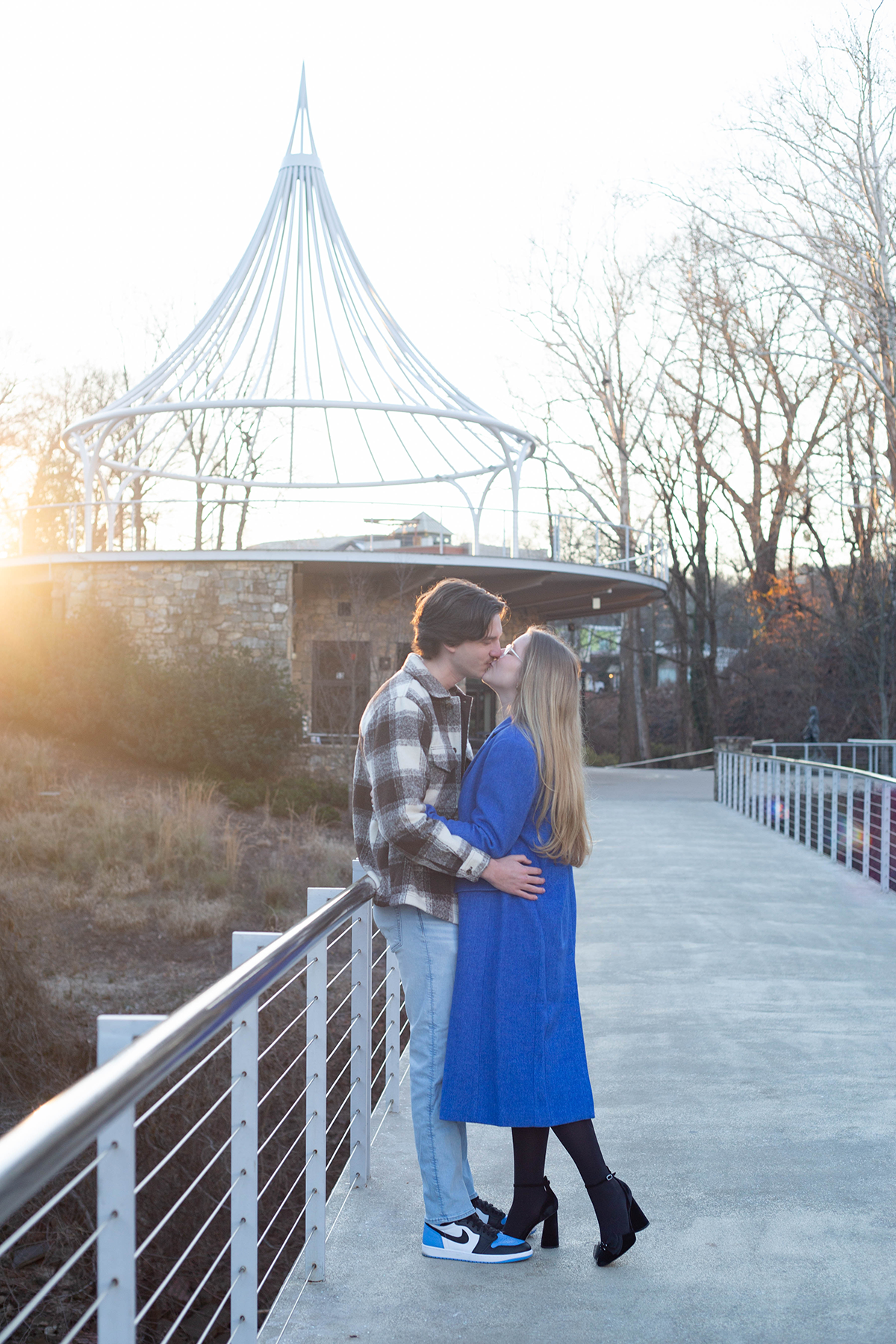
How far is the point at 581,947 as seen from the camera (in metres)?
7.72

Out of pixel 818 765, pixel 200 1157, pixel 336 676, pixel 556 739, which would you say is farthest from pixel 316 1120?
pixel 336 676

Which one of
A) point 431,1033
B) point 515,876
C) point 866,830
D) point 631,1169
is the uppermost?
point 515,876

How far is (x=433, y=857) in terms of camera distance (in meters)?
2.91

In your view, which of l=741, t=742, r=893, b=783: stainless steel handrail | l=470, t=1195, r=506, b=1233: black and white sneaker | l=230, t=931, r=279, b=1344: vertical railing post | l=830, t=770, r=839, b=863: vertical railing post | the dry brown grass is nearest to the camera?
l=230, t=931, r=279, b=1344: vertical railing post

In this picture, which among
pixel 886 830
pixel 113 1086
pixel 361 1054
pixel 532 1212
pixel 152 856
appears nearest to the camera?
pixel 113 1086

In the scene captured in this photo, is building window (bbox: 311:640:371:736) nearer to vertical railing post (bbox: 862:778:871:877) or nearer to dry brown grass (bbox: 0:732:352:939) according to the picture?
A: dry brown grass (bbox: 0:732:352:939)

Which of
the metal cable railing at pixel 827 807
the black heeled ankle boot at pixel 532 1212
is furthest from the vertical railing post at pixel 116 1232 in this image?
the metal cable railing at pixel 827 807

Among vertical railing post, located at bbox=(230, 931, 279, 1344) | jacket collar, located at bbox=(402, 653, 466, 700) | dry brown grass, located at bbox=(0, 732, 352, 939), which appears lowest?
dry brown grass, located at bbox=(0, 732, 352, 939)

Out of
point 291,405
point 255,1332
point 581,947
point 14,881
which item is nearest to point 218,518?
point 291,405

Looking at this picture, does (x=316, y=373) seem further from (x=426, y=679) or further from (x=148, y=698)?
(x=426, y=679)

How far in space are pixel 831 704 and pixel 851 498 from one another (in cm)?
631

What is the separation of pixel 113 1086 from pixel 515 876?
1492 millimetres

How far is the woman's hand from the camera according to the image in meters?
2.95

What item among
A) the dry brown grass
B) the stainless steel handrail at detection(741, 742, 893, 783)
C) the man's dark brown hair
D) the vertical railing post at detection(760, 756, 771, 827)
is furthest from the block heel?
the vertical railing post at detection(760, 756, 771, 827)
